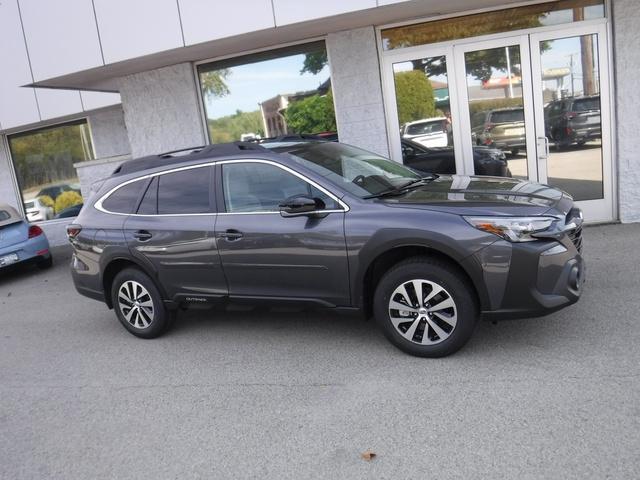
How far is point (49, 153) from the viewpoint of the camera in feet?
45.9

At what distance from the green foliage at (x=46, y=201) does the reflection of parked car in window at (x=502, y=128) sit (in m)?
10.5

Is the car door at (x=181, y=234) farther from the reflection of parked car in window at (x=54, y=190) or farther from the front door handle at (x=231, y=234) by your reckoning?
the reflection of parked car in window at (x=54, y=190)

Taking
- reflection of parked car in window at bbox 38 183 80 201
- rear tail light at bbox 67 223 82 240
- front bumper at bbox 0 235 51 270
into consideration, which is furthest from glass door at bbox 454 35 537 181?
reflection of parked car in window at bbox 38 183 80 201

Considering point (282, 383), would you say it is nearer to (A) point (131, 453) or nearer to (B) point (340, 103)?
(A) point (131, 453)

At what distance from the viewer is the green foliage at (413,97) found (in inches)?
326

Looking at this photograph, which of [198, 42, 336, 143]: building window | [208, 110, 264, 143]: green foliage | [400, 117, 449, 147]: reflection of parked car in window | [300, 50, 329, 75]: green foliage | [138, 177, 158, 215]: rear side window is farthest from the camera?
[208, 110, 264, 143]: green foliage

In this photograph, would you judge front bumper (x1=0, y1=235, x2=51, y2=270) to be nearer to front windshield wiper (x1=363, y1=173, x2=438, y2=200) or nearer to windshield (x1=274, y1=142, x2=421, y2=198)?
windshield (x1=274, y1=142, x2=421, y2=198)

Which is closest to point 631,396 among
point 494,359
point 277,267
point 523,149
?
point 494,359

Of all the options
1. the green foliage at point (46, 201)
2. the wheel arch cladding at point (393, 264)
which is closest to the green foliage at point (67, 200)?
the green foliage at point (46, 201)

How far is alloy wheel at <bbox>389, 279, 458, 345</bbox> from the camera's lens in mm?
4215

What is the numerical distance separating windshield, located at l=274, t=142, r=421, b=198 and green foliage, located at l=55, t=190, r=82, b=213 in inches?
394

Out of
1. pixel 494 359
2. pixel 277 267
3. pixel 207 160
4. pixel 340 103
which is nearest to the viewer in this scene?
pixel 494 359

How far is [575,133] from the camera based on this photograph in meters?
7.92

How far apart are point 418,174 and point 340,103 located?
3.42 metres
